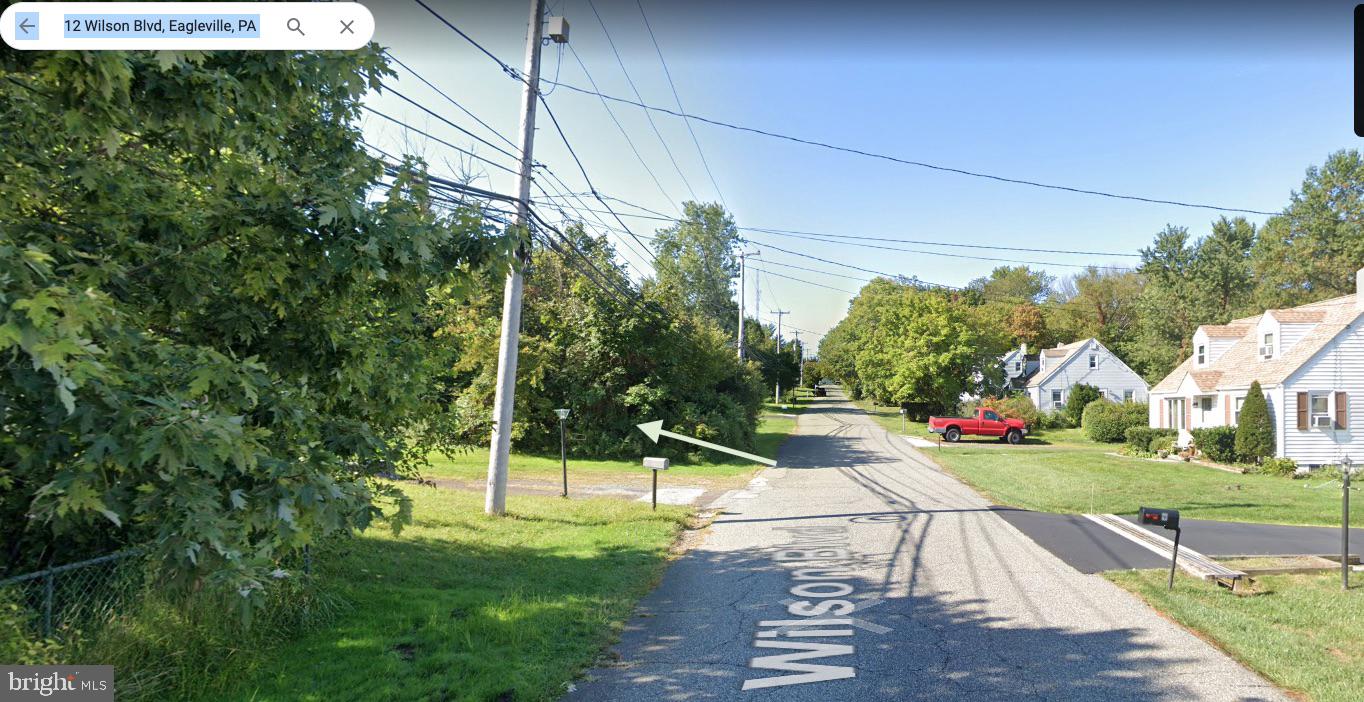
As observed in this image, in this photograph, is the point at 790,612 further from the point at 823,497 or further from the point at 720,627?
the point at 823,497

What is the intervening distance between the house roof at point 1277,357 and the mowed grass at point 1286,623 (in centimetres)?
2102

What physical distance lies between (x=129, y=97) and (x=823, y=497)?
14.9 m

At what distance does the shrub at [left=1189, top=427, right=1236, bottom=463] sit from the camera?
84.8ft

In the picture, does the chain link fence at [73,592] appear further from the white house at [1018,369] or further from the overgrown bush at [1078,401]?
the white house at [1018,369]

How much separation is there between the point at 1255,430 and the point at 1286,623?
73.2ft

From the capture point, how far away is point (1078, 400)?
4675 centimetres

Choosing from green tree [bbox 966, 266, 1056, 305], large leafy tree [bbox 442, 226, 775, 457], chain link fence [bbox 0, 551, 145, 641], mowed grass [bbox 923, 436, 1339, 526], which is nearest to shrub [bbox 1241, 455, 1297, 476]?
mowed grass [bbox 923, 436, 1339, 526]

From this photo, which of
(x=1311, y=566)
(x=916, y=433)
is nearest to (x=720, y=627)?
(x=1311, y=566)

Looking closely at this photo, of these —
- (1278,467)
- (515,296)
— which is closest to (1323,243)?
(1278,467)

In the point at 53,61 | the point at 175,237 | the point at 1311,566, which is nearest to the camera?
the point at 53,61

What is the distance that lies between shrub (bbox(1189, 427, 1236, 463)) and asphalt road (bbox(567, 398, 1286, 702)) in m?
18.8

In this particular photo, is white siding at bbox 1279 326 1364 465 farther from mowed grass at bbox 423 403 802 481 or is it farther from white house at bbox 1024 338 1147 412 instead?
white house at bbox 1024 338 1147 412

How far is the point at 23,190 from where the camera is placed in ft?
13.4

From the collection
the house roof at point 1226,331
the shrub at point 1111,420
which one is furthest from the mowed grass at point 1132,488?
the shrub at point 1111,420
